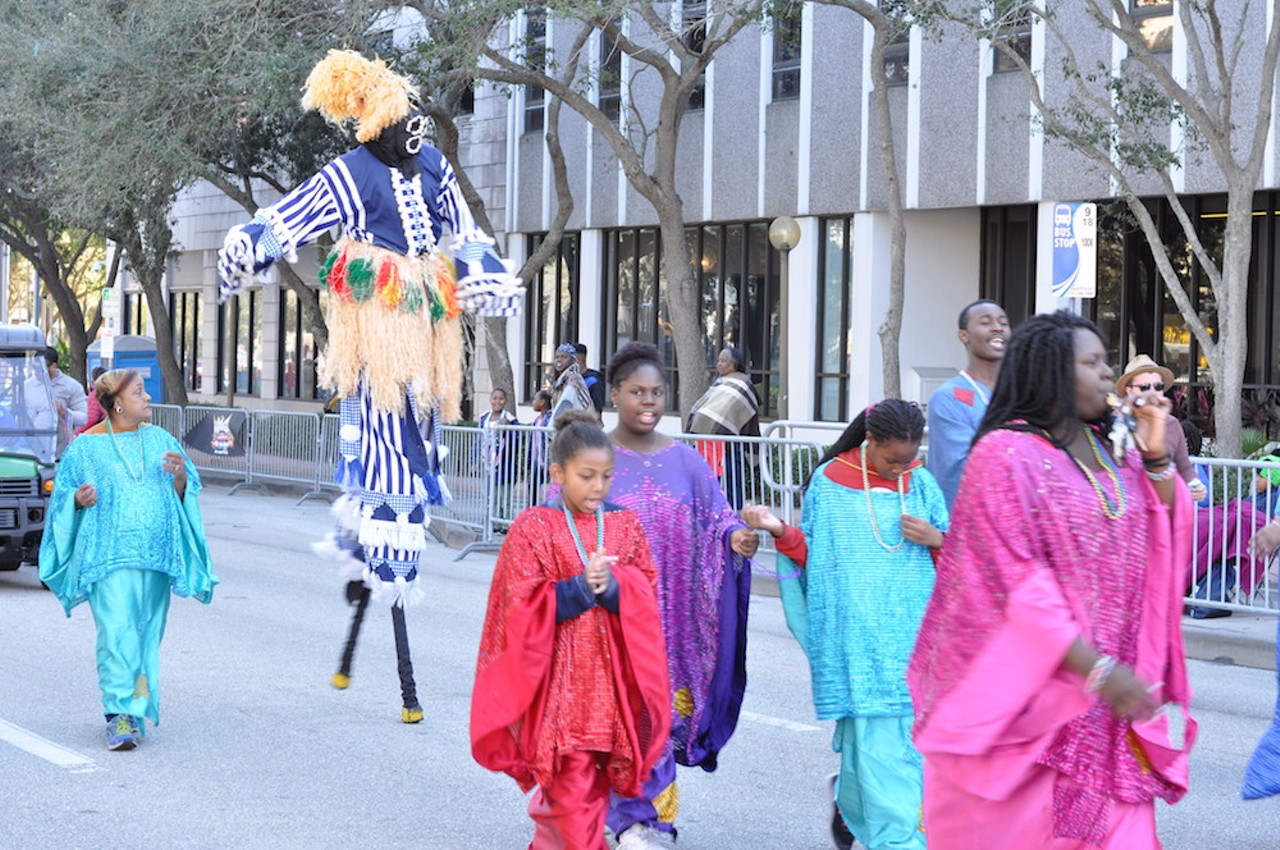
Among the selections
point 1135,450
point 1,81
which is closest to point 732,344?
point 1,81

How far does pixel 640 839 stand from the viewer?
5969 mm

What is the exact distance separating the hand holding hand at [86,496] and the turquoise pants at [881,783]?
3.87 metres

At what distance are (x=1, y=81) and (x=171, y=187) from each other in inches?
191

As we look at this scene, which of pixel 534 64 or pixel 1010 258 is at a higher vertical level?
pixel 534 64

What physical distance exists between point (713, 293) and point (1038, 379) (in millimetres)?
25319

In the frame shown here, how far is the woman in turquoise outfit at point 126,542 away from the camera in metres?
8.15

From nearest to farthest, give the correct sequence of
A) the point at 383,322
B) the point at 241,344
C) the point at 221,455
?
the point at 383,322, the point at 221,455, the point at 241,344

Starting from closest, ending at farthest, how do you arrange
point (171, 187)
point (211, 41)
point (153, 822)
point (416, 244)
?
point (153, 822) < point (416, 244) < point (211, 41) < point (171, 187)

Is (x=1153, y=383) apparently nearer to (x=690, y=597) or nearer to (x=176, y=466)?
(x=690, y=597)

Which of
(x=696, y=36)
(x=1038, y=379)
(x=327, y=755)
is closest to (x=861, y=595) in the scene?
(x=1038, y=379)

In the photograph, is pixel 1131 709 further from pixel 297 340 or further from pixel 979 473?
pixel 297 340

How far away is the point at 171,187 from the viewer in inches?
1051

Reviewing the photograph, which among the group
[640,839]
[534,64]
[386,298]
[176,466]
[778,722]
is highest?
[534,64]

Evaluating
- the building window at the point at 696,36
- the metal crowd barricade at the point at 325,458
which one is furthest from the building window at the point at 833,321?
the metal crowd barricade at the point at 325,458
